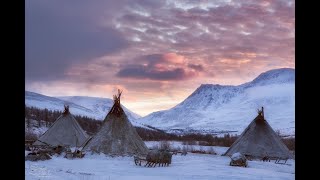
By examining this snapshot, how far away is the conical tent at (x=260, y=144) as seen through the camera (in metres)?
29.0

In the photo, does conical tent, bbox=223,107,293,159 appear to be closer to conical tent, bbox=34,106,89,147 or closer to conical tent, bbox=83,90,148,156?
conical tent, bbox=83,90,148,156

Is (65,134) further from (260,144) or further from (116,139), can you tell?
(260,144)

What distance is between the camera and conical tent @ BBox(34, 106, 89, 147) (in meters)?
34.0

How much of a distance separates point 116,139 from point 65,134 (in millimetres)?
8677

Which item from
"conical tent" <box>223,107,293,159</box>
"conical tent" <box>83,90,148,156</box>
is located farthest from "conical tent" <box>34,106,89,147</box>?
"conical tent" <box>223,107,293,159</box>

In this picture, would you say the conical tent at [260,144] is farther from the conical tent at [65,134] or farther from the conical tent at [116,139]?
the conical tent at [65,134]

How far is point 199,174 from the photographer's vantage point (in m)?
17.6

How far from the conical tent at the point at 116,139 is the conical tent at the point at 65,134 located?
7040mm

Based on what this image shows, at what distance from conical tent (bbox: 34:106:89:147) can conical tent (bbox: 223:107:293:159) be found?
1269cm

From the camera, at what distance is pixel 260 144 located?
29.6m

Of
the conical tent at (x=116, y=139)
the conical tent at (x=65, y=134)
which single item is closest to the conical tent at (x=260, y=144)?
the conical tent at (x=116, y=139)

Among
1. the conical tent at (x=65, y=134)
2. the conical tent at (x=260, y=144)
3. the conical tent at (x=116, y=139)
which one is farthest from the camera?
the conical tent at (x=65, y=134)
